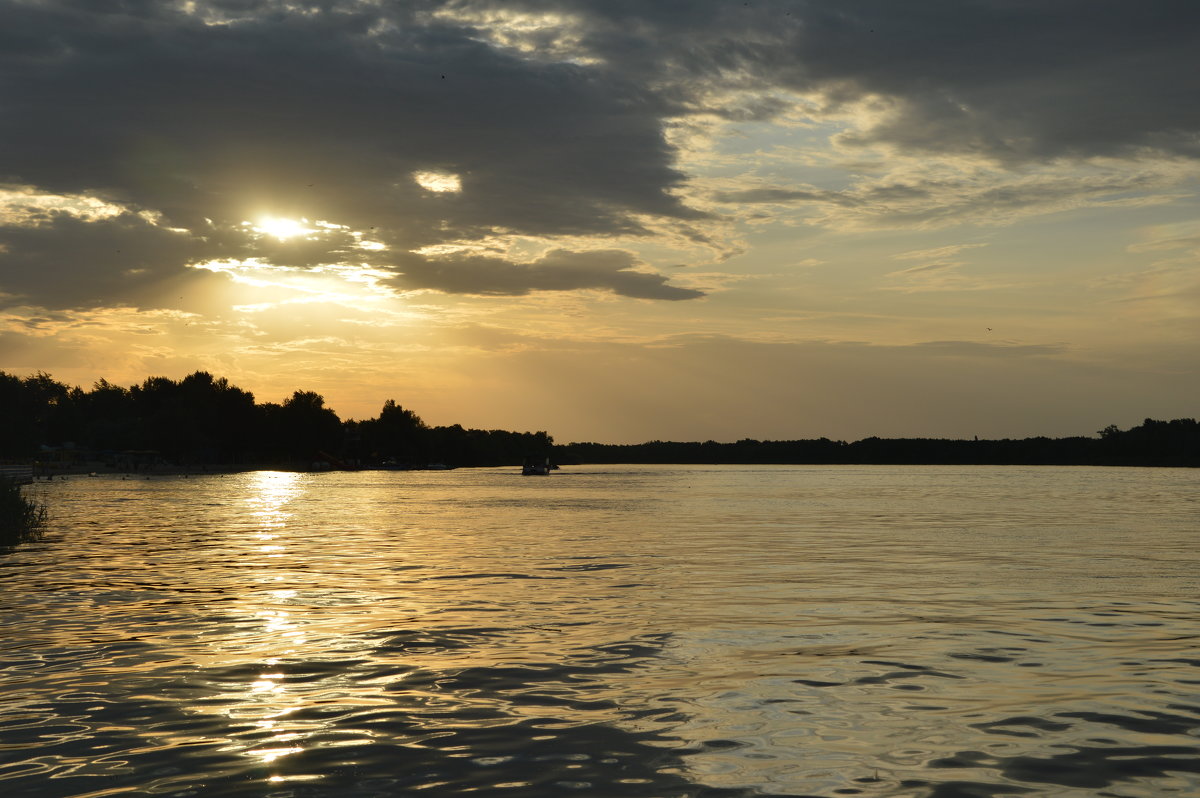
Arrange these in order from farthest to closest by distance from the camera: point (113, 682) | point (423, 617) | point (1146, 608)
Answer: point (1146, 608)
point (423, 617)
point (113, 682)

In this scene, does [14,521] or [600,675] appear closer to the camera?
[600,675]

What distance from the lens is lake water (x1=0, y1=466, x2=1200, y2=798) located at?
1129cm

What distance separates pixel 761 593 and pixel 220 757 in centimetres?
1853

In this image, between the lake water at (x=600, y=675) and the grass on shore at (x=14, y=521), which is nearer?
the lake water at (x=600, y=675)

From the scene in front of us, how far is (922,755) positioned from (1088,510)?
72.6 m

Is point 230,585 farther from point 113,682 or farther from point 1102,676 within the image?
point 1102,676

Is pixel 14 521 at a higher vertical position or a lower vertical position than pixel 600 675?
higher

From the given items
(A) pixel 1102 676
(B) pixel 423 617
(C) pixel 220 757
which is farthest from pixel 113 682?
(A) pixel 1102 676

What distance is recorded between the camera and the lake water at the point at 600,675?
11.3 meters

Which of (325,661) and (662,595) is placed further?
(662,595)

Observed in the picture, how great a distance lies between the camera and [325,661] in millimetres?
17844

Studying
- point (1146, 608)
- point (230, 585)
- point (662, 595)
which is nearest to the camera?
point (1146, 608)

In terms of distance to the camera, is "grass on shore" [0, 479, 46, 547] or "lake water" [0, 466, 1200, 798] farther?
"grass on shore" [0, 479, 46, 547]

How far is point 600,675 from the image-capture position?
55.2ft
